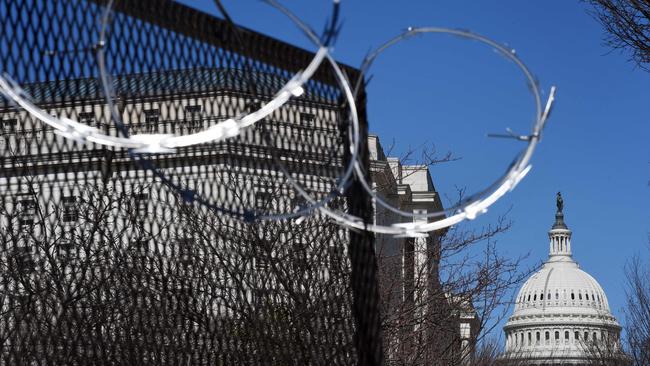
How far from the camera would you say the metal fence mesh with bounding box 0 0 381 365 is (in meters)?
5.60

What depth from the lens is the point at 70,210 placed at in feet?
19.8

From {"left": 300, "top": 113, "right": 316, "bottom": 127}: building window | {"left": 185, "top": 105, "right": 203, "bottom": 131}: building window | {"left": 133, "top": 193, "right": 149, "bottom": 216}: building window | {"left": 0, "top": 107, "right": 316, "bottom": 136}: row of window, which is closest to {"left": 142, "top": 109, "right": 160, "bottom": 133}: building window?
{"left": 0, "top": 107, "right": 316, "bottom": 136}: row of window

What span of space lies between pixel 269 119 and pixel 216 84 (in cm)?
40

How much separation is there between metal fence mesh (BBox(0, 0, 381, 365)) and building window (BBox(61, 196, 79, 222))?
0.01 m

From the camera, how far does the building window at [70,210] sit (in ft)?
19.2

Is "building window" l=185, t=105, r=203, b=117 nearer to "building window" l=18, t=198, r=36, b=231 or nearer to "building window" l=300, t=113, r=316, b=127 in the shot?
"building window" l=300, t=113, r=316, b=127

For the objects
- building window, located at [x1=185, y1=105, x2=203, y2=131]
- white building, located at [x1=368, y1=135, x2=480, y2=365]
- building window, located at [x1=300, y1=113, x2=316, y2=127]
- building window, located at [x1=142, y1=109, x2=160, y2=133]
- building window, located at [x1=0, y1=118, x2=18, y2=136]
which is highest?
white building, located at [x1=368, y1=135, x2=480, y2=365]

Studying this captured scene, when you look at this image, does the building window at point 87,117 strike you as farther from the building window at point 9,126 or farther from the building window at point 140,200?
the building window at point 140,200

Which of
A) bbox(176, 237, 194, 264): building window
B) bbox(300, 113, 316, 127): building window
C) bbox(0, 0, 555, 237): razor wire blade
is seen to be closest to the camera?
bbox(0, 0, 555, 237): razor wire blade

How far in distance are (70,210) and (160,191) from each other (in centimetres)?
61

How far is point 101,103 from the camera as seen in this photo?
5.80m

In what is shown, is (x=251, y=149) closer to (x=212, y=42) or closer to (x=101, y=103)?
(x=212, y=42)

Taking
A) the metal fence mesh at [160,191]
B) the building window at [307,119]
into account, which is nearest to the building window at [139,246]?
the metal fence mesh at [160,191]

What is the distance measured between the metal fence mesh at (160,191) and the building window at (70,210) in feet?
0.04
